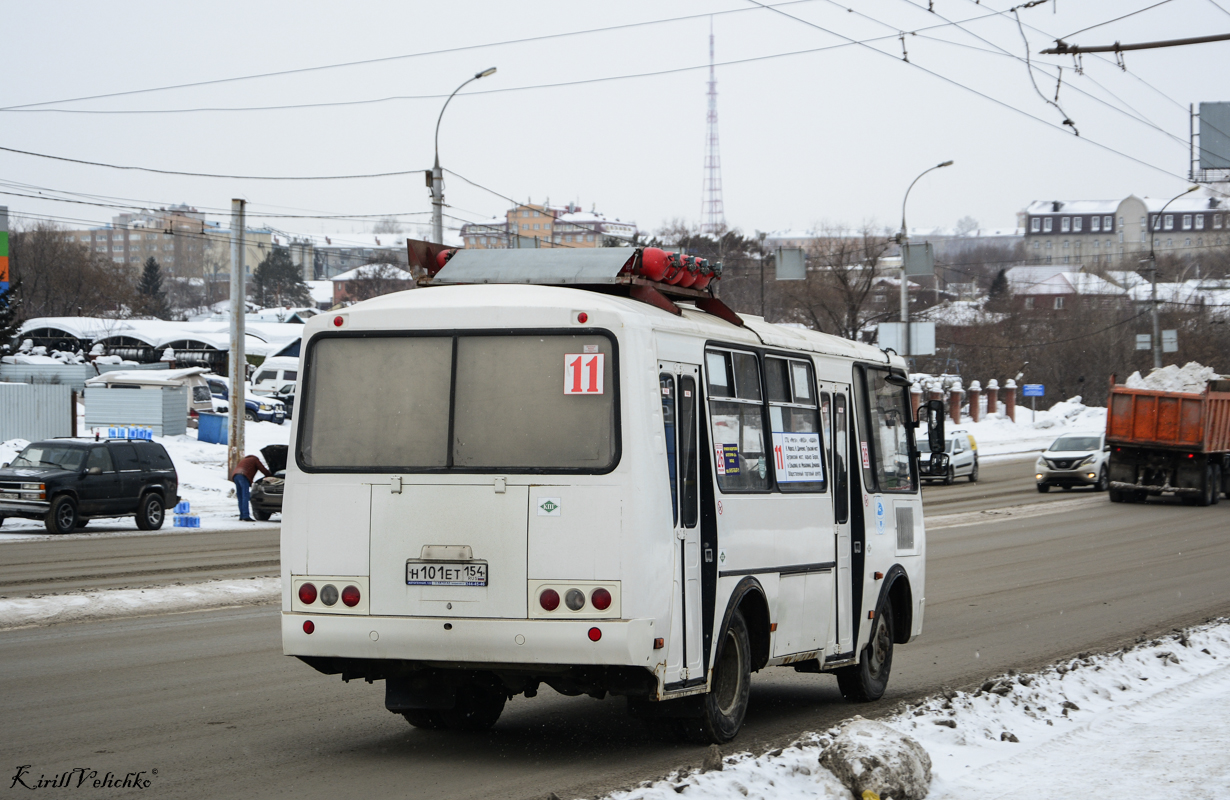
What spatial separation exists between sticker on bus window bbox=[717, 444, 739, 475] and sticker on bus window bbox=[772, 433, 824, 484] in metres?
0.62

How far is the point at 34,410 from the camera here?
42.8 m

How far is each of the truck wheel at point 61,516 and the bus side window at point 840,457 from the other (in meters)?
19.8

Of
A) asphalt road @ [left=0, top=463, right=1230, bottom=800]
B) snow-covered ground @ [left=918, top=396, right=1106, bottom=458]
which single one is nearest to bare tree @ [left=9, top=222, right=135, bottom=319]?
snow-covered ground @ [left=918, top=396, right=1106, bottom=458]

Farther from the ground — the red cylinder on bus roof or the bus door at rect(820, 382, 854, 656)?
the red cylinder on bus roof

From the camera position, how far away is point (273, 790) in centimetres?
680

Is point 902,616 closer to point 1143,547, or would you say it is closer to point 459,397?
point 459,397

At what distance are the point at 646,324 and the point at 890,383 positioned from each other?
4.23 metres

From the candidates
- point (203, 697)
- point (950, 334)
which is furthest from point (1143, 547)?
point (950, 334)

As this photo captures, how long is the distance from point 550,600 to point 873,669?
4098 mm

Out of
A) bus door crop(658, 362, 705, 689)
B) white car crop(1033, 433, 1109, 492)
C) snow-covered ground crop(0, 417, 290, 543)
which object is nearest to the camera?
bus door crop(658, 362, 705, 689)

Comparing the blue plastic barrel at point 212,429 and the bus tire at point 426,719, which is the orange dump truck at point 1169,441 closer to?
the blue plastic barrel at point 212,429

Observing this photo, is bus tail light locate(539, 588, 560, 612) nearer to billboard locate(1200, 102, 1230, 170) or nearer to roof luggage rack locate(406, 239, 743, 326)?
roof luggage rack locate(406, 239, 743, 326)

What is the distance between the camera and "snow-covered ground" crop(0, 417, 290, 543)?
2788 cm

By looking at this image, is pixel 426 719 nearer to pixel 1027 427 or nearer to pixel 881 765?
pixel 881 765
